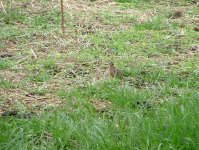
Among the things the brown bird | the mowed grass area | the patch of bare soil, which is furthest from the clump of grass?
the brown bird

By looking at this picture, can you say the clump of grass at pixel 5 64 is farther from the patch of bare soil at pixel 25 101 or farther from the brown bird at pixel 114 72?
the brown bird at pixel 114 72

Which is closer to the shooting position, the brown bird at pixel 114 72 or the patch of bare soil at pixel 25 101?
the patch of bare soil at pixel 25 101

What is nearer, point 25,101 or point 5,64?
point 25,101

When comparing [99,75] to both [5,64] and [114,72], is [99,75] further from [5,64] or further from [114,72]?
[5,64]

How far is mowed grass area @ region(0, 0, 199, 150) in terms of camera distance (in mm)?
3287

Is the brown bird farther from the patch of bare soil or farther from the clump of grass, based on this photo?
the clump of grass

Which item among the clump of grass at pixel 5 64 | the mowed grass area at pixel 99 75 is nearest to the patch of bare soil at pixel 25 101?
the mowed grass area at pixel 99 75

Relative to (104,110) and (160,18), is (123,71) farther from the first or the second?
(160,18)

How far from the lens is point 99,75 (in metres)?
4.70

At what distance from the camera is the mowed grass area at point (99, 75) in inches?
129

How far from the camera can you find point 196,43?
564 cm

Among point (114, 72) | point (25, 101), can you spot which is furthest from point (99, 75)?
point (25, 101)

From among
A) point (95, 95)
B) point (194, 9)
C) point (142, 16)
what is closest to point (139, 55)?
point (95, 95)

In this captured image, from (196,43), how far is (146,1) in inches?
86.4
